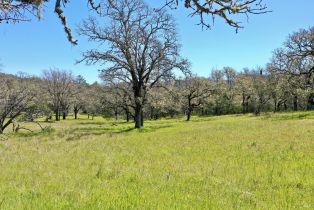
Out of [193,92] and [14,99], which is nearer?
[14,99]

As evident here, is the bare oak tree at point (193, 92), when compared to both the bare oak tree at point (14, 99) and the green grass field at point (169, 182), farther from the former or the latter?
the green grass field at point (169, 182)

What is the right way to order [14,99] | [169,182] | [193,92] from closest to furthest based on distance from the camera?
[169,182] < [14,99] < [193,92]

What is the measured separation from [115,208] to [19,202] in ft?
6.81

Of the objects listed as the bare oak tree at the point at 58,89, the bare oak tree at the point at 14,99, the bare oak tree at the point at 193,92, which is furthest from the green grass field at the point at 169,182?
the bare oak tree at the point at 58,89

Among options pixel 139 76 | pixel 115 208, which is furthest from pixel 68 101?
pixel 115 208

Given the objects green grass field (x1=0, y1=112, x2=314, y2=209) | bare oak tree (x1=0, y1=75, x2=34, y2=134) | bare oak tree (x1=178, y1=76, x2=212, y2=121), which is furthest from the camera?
bare oak tree (x1=178, y1=76, x2=212, y2=121)

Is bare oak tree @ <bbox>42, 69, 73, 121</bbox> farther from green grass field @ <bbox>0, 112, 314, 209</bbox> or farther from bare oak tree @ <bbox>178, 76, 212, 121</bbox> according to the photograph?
green grass field @ <bbox>0, 112, 314, 209</bbox>

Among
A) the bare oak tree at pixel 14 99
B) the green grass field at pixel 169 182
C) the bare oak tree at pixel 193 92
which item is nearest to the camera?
the green grass field at pixel 169 182

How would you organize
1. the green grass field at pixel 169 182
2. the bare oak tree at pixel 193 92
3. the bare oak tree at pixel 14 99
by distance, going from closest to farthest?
the green grass field at pixel 169 182
the bare oak tree at pixel 14 99
the bare oak tree at pixel 193 92

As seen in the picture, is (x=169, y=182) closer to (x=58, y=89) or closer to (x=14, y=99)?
(x=14, y=99)

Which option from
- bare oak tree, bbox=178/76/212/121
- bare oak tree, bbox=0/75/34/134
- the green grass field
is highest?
bare oak tree, bbox=178/76/212/121

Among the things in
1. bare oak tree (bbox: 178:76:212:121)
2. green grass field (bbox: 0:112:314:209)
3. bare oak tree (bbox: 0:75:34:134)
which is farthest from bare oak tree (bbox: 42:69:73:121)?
green grass field (bbox: 0:112:314:209)

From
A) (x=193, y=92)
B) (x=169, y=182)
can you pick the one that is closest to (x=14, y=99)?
(x=169, y=182)

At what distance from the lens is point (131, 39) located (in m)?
31.5
